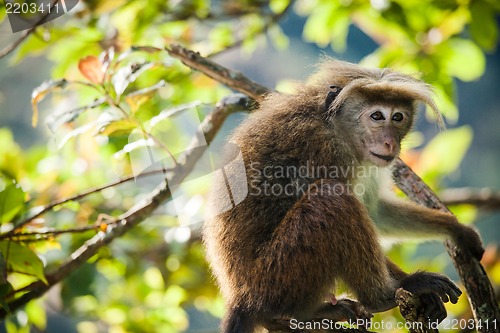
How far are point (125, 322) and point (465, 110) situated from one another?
9.44 m

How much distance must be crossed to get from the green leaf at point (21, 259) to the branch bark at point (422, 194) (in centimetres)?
201

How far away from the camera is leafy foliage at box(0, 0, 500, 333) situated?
15.3 feet

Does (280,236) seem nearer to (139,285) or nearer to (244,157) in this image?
(244,157)

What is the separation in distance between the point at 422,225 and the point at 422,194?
0.32 meters

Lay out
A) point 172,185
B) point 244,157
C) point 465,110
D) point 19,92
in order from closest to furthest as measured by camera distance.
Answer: point 244,157
point 172,185
point 19,92
point 465,110

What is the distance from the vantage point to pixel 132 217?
4.61 metres

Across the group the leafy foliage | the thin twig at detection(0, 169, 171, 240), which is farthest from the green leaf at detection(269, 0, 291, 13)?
the thin twig at detection(0, 169, 171, 240)

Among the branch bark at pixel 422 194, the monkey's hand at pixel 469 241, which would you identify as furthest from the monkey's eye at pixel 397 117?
the monkey's hand at pixel 469 241

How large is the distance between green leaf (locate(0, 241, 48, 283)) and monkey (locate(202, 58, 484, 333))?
1233mm

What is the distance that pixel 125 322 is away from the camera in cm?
584

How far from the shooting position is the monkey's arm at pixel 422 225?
4633 mm

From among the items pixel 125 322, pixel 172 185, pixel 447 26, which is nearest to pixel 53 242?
pixel 172 185

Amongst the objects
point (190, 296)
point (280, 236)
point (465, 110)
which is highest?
point (280, 236)

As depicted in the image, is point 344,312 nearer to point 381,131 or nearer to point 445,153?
point 381,131
